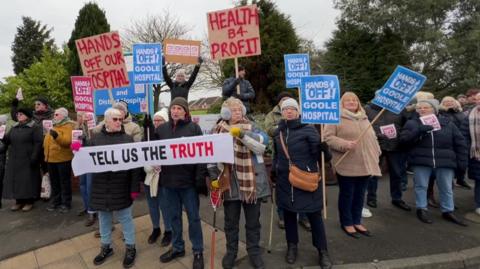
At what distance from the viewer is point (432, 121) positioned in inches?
197

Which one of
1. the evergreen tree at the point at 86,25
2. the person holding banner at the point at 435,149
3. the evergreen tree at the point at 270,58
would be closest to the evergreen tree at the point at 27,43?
the evergreen tree at the point at 86,25

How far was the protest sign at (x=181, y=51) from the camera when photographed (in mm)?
6543

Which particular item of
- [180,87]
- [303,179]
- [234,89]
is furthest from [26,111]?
[303,179]

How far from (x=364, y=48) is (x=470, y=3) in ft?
20.2

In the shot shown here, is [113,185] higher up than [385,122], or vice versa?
[385,122]

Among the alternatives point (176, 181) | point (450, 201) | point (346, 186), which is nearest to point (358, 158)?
point (346, 186)

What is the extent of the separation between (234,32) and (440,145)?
12.4ft

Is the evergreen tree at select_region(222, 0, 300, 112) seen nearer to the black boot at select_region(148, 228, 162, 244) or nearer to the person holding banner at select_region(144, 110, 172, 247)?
the person holding banner at select_region(144, 110, 172, 247)

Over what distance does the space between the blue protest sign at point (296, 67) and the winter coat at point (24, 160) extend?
5226 millimetres

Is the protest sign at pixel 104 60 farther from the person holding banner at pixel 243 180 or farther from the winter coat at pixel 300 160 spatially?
the winter coat at pixel 300 160

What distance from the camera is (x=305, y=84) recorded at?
425 cm

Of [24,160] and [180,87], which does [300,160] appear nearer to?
[180,87]

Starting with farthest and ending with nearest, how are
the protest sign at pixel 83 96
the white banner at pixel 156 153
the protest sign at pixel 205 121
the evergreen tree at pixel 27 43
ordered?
the evergreen tree at pixel 27 43 → the protest sign at pixel 205 121 → the protest sign at pixel 83 96 → the white banner at pixel 156 153

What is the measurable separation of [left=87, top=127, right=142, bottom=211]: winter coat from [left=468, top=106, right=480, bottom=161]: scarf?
552 cm
